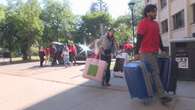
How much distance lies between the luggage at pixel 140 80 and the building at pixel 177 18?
1711 cm

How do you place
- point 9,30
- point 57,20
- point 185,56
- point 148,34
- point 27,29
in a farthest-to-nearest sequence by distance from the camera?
point 57,20 → point 9,30 → point 27,29 → point 185,56 → point 148,34

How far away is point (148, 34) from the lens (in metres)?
8.99

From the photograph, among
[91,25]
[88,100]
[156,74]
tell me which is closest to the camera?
[156,74]

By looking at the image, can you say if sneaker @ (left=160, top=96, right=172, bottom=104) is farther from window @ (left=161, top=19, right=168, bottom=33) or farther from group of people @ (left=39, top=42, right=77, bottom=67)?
Answer: window @ (left=161, top=19, right=168, bottom=33)

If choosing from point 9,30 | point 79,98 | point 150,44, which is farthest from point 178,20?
point 150,44

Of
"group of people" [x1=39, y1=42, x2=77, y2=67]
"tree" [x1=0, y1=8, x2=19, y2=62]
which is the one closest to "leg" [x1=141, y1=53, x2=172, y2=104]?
"group of people" [x1=39, y1=42, x2=77, y2=67]

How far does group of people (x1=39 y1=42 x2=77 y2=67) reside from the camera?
93.7ft

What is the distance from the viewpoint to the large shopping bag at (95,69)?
42.0 ft

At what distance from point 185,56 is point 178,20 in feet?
72.4

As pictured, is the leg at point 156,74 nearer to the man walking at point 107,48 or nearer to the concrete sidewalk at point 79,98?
the concrete sidewalk at point 79,98

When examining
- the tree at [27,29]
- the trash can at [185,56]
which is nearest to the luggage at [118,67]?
the trash can at [185,56]

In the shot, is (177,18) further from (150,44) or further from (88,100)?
(150,44)

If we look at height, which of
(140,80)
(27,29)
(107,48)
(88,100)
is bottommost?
(88,100)

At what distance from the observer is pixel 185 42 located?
46.0ft
